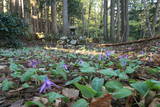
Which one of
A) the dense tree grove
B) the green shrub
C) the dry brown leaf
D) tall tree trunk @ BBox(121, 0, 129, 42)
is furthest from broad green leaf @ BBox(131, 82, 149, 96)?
tall tree trunk @ BBox(121, 0, 129, 42)

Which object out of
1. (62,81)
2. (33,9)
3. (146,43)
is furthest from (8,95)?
(33,9)

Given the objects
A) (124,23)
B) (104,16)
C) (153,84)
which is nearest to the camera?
(153,84)

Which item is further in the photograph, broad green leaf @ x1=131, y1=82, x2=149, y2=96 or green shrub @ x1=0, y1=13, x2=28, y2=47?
green shrub @ x1=0, y1=13, x2=28, y2=47

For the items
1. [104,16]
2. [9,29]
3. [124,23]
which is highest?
[104,16]

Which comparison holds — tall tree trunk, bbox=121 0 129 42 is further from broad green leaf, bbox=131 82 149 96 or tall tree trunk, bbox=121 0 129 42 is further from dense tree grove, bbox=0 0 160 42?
broad green leaf, bbox=131 82 149 96

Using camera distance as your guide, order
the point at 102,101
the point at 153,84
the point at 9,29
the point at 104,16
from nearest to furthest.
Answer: the point at 102,101
the point at 153,84
the point at 9,29
the point at 104,16

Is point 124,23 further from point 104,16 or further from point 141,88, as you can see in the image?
point 141,88

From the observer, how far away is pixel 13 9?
39.0 feet

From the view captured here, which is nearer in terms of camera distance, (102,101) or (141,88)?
(102,101)

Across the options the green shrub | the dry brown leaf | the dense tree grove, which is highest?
the dense tree grove

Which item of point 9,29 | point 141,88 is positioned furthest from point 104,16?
point 141,88

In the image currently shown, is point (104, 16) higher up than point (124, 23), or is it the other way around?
point (104, 16)

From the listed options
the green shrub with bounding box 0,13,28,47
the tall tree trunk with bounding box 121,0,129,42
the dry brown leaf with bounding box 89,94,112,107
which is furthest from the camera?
the tall tree trunk with bounding box 121,0,129,42

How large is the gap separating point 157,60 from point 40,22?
20.1 m
